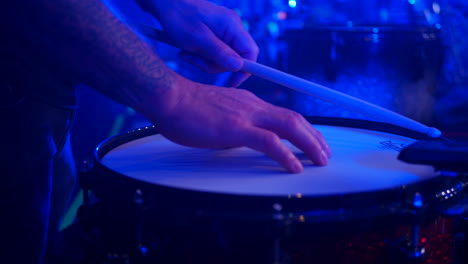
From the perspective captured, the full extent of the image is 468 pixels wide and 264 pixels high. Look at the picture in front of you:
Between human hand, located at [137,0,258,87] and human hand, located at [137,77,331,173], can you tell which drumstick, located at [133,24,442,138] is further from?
human hand, located at [137,0,258,87]

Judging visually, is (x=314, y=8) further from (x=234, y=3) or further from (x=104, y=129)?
(x=104, y=129)

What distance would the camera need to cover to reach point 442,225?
803mm

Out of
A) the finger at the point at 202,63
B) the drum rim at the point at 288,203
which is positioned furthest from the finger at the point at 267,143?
the finger at the point at 202,63

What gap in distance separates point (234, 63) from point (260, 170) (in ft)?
1.08

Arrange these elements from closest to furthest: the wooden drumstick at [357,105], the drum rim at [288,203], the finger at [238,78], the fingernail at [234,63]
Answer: the drum rim at [288,203] < the wooden drumstick at [357,105] < the fingernail at [234,63] < the finger at [238,78]

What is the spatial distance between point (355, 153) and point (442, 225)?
0.82 feet

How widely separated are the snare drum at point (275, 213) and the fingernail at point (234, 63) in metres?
0.30

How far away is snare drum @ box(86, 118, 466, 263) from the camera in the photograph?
678 millimetres

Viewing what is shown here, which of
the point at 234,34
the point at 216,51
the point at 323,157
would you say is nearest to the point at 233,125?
the point at 323,157

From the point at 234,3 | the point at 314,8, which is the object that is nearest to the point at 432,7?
the point at 314,8

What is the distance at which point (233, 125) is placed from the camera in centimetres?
82

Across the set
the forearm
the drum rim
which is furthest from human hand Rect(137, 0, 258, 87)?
the drum rim

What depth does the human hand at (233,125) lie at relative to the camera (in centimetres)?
81

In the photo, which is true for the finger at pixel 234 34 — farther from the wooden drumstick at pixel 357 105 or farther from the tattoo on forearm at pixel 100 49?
the tattoo on forearm at pixel 100 49
